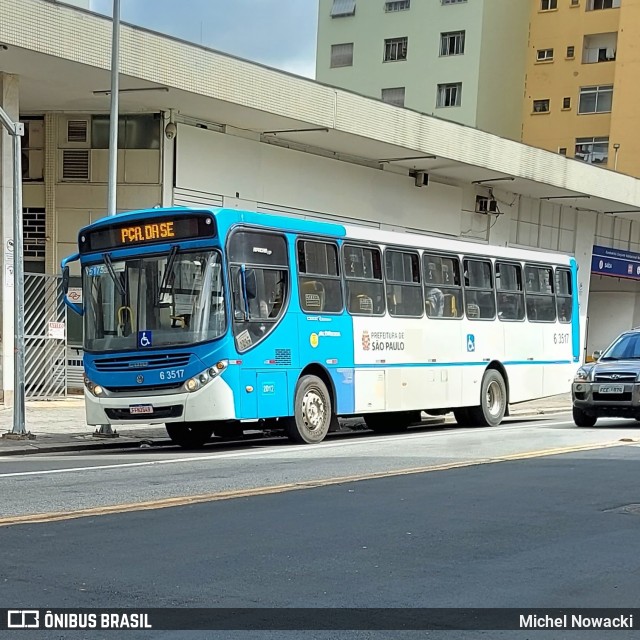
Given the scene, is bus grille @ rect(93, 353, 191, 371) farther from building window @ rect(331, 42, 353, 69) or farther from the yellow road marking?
building window @ rect(331, 42, 353, 69)

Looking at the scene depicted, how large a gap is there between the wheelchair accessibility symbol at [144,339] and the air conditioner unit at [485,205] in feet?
69.1

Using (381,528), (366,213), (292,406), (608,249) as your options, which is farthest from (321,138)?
(381,528)

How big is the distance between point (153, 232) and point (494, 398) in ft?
27.9

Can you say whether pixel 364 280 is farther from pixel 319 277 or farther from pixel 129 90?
pixel 129 90

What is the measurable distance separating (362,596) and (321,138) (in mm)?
22220

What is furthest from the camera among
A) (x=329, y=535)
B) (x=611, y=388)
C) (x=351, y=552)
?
(x=611, y=388)

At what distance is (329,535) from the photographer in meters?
8.08

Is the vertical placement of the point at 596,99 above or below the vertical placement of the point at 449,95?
above

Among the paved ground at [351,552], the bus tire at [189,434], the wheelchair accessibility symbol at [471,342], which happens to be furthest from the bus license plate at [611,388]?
the paved ground at [351,552]

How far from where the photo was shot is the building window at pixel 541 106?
57656 mm

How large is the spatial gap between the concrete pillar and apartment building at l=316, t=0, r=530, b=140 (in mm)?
31672

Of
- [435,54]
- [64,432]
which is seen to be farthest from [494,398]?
[435,54]

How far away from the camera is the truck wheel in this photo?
63.9 feet

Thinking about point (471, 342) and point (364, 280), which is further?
point (471, 342)
